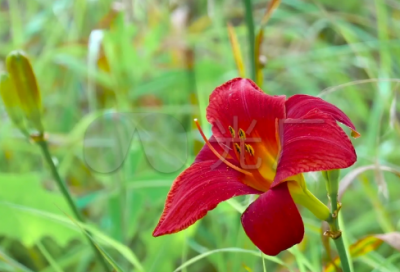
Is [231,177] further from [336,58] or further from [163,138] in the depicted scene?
[336,58]

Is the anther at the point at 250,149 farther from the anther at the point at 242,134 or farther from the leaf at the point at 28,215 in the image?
the leaf at the point at 28,215

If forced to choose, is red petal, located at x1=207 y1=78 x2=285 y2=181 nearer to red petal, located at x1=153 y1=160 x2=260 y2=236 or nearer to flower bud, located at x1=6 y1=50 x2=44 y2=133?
red petal, located at x1=153 y1=160 x2=260 y2=236

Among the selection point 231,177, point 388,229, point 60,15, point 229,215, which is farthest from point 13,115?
point 60,15

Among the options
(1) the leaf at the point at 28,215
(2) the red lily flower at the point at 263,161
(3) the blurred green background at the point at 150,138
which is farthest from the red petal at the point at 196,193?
(1) the leaf at the point at 28,215

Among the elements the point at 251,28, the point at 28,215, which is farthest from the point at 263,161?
the point at 28,215

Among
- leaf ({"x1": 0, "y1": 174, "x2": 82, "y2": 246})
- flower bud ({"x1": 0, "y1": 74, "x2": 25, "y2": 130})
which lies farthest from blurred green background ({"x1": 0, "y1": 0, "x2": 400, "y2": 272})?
flower bud ({"x1": 0, "y1": 74, "x2": 25, "y2": 130})

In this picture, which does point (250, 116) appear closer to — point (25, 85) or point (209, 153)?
point (209, 153)
